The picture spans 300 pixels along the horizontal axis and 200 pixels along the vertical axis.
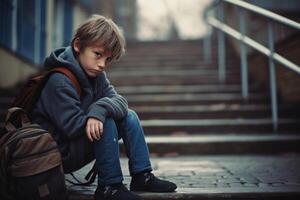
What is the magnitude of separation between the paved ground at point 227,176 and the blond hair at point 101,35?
2.77ft

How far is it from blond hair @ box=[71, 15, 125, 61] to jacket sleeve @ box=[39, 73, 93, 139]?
0.86 feet

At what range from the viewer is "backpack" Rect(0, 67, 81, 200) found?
196 cm

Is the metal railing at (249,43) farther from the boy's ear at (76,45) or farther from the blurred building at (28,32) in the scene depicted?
the blurred building at (28,32)

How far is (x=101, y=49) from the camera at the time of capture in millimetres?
2266

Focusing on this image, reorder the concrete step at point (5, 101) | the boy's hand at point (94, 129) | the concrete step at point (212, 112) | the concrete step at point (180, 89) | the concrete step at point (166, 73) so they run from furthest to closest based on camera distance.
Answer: the concrete step at point (166, 73) → the concrete step at point (180, 89) → the concrete step at point (5, 101) → the concrete step at point (212, 112) → the boy's hand at point (94, 129)

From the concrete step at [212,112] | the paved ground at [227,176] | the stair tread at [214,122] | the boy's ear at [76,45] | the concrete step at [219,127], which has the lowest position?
the paved ground at [227,176]

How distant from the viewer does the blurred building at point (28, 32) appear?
6156 millimetres

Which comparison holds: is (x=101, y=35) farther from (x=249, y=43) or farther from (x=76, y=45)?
(x=249, y=43)

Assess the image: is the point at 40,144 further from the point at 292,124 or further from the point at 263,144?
the point at 292,124

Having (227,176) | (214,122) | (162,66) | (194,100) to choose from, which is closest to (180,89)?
(194,100)

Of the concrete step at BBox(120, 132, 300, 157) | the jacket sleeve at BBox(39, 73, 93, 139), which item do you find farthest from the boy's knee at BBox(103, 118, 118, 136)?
the concrete step at BBox(120, 132, 300, 157)

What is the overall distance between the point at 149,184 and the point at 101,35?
882 mm

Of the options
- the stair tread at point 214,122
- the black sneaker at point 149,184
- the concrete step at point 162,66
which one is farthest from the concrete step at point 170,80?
the black sneaker at point 149,184

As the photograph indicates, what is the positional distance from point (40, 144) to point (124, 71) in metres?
5.25
